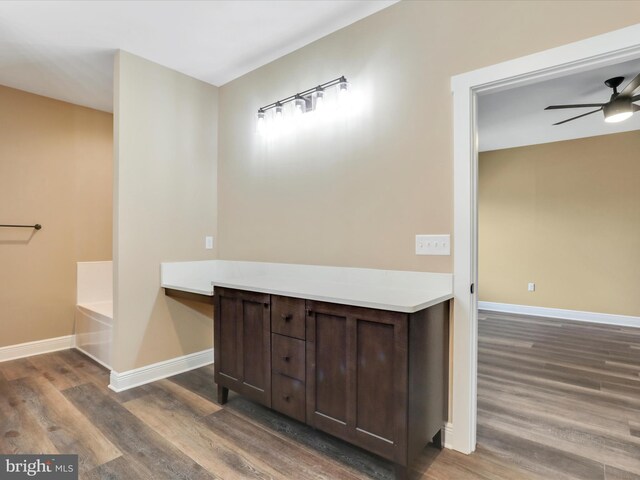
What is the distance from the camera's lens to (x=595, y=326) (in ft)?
15.1

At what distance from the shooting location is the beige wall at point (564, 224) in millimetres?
4676

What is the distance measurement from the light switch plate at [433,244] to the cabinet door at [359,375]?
0.59m

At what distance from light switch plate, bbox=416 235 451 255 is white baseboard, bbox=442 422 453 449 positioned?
961mm

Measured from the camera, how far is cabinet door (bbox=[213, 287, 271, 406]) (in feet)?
6.88

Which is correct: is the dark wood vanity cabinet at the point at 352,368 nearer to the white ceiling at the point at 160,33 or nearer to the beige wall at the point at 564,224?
the white ceiling at the point at 160,33

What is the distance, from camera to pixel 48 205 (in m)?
3.47

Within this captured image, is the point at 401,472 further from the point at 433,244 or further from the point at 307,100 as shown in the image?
the point at 307,100

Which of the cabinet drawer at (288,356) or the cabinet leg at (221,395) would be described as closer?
the cabinet drawer at (288,356)

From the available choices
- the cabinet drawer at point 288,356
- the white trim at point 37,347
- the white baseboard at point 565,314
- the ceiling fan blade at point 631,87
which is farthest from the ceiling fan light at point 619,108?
the white trim at point 37,347

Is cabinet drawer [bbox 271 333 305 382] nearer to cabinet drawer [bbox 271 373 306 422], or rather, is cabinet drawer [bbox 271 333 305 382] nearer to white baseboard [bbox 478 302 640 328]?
cabinet drawer [bbox 271 373 306 422]

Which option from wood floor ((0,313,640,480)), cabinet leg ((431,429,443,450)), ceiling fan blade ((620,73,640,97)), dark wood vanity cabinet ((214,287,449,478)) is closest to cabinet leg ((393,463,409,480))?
dark wood vanity cabinet ((214,287,449,478))

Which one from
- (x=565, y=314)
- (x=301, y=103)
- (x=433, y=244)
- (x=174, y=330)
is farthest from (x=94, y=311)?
(x=565, y=314)

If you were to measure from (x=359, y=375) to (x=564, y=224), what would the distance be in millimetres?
4848

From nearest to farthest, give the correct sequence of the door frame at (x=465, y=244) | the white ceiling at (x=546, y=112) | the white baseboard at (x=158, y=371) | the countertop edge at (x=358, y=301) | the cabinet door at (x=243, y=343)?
the countertop edge at (x=358, y=301)
the door frame at (x=465, y=244)
the cabinet door at (x=243, y=343)
the white baseboard at (x=158, y=371)
the white ceiling at (x=546, y=112)
